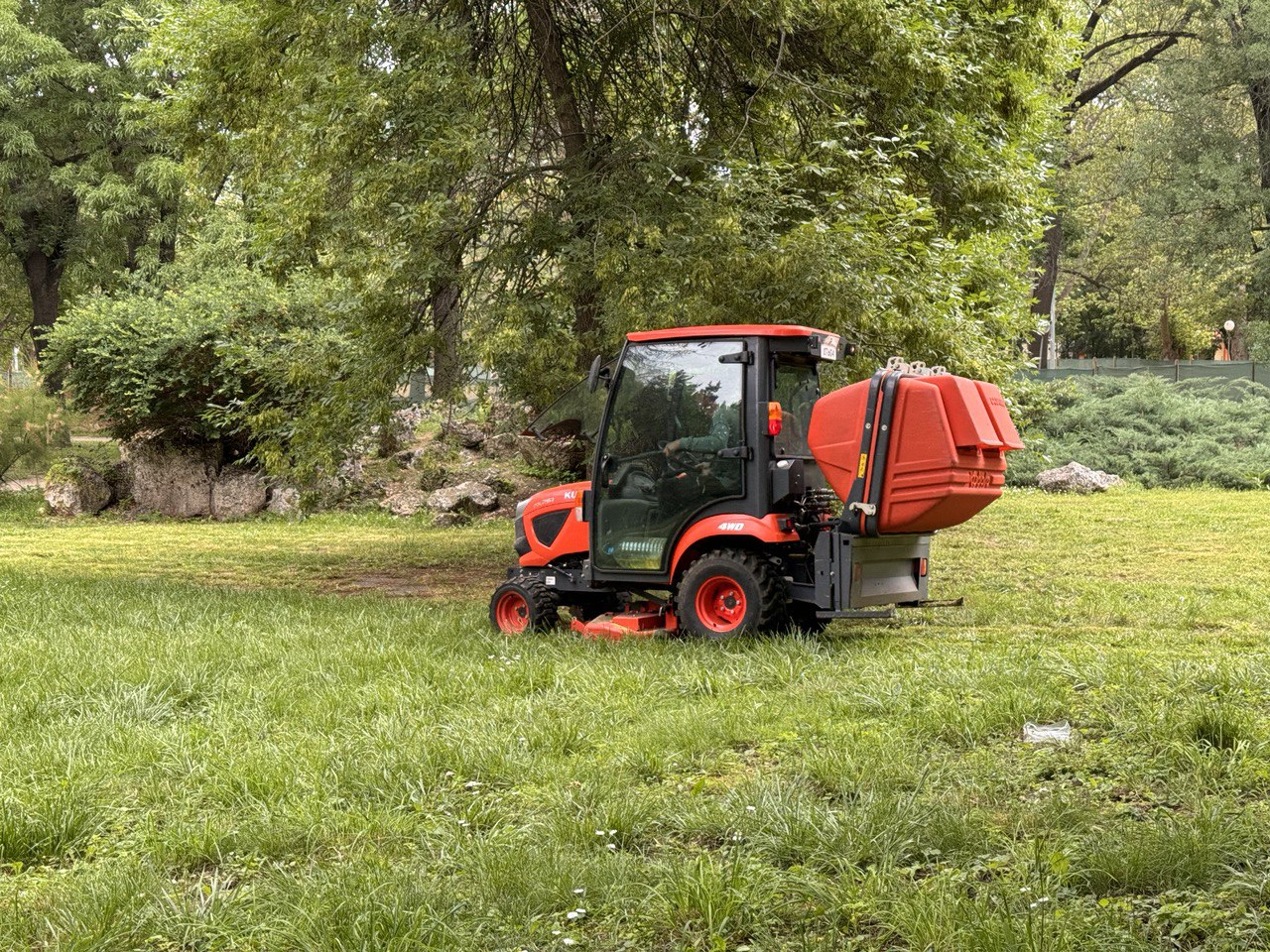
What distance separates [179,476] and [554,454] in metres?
6.68

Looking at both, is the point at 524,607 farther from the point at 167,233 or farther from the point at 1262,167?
the point at 1262,167

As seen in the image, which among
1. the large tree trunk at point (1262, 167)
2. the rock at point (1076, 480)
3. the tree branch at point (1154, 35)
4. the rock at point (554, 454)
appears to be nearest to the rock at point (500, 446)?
the rock at point (554, 454)

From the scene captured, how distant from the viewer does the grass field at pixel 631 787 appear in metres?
3.53

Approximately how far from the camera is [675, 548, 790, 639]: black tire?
7883mm

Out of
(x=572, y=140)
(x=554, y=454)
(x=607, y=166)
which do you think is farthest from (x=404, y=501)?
(x=607, y=166)

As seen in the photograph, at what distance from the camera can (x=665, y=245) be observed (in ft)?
33.3

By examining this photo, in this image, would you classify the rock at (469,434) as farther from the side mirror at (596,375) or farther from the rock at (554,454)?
the side mirror at (596,375)

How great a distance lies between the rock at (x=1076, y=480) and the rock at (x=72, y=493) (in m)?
16.2

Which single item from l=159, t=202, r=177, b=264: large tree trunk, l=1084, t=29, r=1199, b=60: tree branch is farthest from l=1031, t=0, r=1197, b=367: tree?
l=159, t=202, r=177, b=264: large tree trunk

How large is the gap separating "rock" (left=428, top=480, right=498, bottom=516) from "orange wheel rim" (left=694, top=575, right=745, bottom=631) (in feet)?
38.4

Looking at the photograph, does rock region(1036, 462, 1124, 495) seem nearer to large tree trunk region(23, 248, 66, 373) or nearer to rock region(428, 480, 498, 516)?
rock region(428, 480, 498, 516)

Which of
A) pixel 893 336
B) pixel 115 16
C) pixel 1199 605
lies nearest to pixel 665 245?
pixel 893 336

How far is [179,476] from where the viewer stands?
68.8 feet

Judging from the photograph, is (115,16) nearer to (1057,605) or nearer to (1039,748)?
(1057,605)
